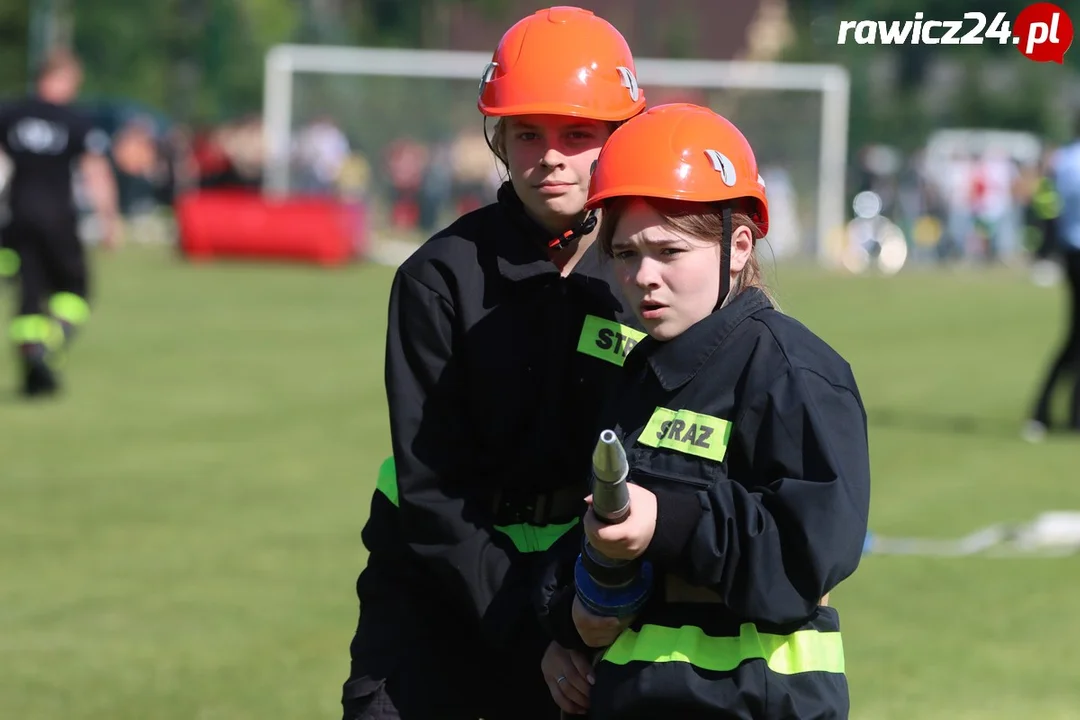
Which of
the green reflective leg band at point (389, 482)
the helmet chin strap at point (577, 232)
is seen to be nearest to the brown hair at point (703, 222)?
the helmet chin strap at point (577, 232)

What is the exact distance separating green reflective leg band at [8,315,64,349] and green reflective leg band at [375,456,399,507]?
10.6 meters

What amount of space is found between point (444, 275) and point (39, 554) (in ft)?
18.2

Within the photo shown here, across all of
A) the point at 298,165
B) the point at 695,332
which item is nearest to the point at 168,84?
the point at 298,165

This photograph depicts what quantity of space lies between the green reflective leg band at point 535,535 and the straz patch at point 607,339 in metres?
0.38

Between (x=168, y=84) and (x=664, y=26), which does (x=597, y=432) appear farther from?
(x=664, y=26)

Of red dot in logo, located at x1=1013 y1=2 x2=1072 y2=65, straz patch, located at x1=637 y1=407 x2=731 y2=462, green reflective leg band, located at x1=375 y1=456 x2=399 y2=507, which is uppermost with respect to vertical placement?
red dot in logo, located at x1=1013 y1=2 x2=1072 y2=65

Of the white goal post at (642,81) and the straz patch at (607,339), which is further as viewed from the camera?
the white goal post at (642,81)

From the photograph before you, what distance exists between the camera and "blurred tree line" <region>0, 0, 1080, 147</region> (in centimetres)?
4747

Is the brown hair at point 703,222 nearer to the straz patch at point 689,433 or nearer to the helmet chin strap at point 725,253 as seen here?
the helmet chin strap at point 725,253

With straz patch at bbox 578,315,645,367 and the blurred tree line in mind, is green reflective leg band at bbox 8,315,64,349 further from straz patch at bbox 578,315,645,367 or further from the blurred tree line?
Answer: the blurred tree line

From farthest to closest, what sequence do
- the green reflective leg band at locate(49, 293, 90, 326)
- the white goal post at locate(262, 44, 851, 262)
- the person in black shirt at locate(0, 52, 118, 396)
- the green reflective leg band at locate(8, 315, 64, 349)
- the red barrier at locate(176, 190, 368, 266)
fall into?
the white goal post at locate(262, 44, 851, 262) < the red barrier at locate(176, 190, 368, 266) < the green reflective leg band at locate(49, 293, 90, 326) < the person in black shirt at locate(0, 52, 118, 396) < the green reflective leg band at locate(8, 315, 64, 349)

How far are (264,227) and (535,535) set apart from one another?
89.1 feet

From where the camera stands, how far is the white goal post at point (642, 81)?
111 feet

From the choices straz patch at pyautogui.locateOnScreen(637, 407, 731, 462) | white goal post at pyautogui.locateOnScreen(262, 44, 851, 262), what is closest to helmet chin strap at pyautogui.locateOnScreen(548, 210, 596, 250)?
straz patch at pyautogui.locateOnScreen(637, 407, 731, 462)
